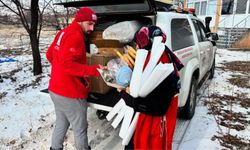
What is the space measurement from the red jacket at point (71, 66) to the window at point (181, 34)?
1.44 m

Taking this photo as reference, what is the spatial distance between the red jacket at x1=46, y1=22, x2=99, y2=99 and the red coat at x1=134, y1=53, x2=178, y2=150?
0.77 metres

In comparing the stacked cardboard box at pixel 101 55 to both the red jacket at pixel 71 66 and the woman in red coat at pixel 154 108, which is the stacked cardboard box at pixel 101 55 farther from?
the woman in red coat at pixel 154 108

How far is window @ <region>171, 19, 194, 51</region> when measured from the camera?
3.71 meters

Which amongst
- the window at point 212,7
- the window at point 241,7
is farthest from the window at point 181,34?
the window at point 212,7

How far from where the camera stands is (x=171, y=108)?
7.55 feet

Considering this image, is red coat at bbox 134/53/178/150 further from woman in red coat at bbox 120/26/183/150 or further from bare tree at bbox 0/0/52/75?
bare tree at bbox 0/0/52/75

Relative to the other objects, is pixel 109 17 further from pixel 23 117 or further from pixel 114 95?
pixel 23 117

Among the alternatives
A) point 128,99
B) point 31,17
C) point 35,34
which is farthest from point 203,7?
point 128,99

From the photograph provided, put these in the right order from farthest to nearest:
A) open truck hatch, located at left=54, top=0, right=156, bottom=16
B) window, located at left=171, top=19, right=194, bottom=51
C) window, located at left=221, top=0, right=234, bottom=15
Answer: window, located at left=221, top=0, right=234, bottom=15, window, located at left=171, top=19, right=194, bottom=51, open truck hatch, located at left=54, top=0, right=156, bottom=16

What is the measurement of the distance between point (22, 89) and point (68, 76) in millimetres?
4181

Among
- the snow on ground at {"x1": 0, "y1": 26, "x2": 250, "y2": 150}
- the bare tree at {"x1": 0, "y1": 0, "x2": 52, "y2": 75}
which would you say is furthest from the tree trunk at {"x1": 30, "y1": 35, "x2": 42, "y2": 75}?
the snow on ground at {"x1": 0, "y1": 26, "x2": 250, "y2": 150}

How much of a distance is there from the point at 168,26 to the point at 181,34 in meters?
0.65

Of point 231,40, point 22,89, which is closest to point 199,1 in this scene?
point 231,40

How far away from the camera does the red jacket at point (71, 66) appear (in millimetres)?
2594
